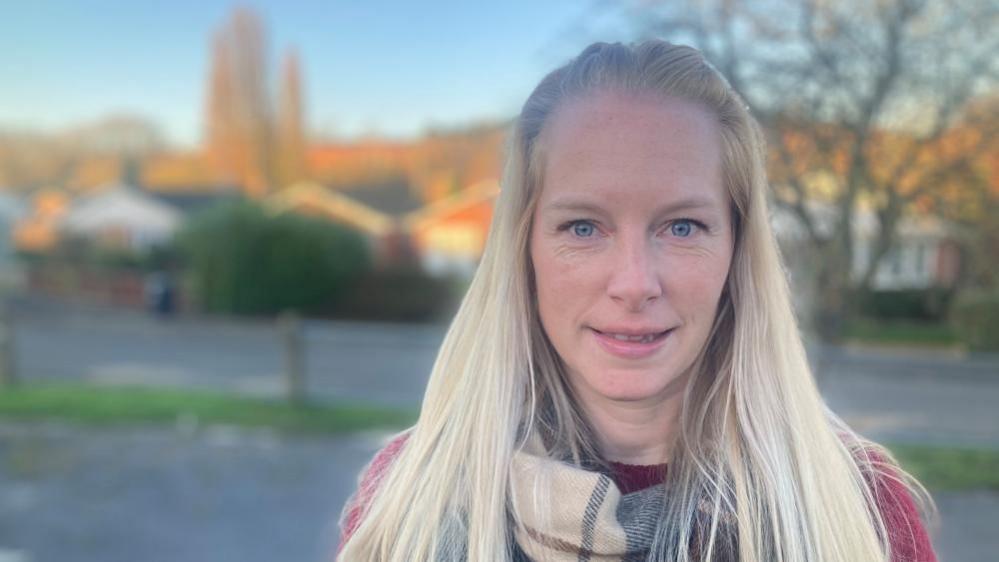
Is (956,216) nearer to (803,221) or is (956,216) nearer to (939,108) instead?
(939,108)

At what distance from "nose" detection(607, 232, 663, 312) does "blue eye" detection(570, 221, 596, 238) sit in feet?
0.18

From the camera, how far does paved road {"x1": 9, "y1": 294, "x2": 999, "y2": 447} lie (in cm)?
700

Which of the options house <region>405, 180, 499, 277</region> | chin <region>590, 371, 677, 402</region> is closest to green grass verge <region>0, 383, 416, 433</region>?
chin <region>590, 371, 677, 402</region>

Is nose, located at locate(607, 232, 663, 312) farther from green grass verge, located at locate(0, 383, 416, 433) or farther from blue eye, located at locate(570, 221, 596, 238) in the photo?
green grass verge, located at locate(0, 383, 416, 433)

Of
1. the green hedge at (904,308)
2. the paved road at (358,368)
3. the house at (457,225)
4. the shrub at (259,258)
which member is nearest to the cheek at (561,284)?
the paved road at (358,368)

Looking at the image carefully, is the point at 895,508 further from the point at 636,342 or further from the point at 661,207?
the point at 661,207

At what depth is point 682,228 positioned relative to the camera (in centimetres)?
119

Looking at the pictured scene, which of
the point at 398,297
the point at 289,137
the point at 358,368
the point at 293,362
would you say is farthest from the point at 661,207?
the point at 289,137

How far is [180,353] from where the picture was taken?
1471 cm

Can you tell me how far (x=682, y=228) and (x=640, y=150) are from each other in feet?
0.44

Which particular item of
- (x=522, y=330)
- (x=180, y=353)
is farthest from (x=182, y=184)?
(x=522, y=330)

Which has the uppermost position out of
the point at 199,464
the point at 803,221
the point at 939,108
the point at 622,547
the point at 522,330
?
the point at 939,108

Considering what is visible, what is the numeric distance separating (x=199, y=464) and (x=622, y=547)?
612cm

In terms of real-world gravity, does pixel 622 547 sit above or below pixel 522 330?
below
